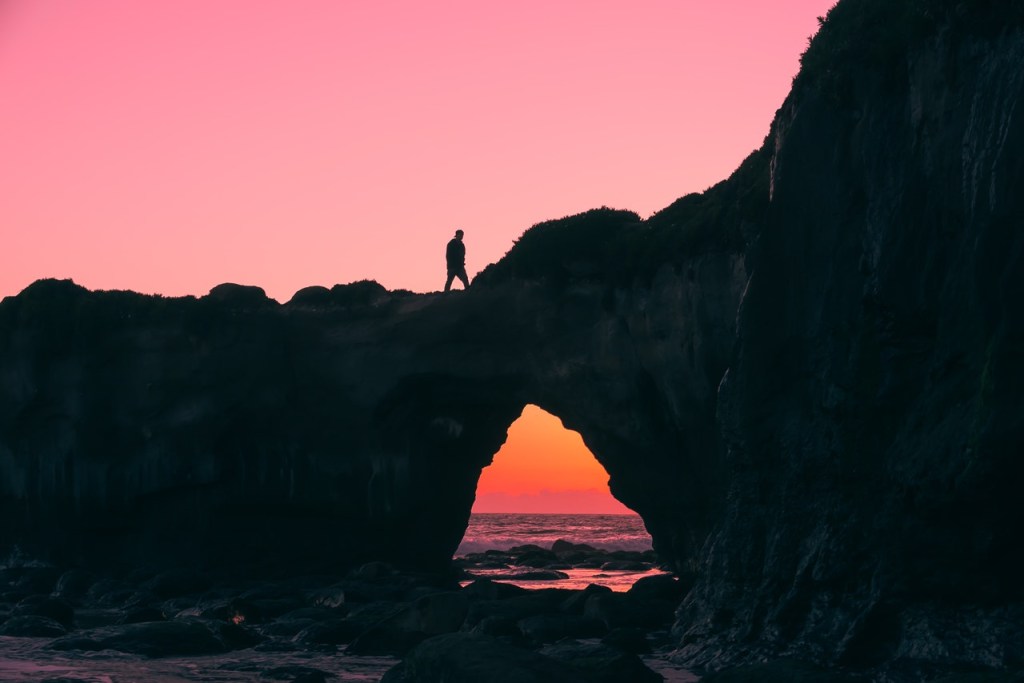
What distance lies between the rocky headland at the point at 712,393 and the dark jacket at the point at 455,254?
129cm

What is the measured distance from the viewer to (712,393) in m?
29.5

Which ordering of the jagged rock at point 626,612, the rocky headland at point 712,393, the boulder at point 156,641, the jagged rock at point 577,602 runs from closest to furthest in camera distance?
the rocky headland at point 712,393 → the boulder at point 156,641 → the jagged rock at point 626,612 → the jagged rock at point 577,602

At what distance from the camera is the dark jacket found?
38.3 metres

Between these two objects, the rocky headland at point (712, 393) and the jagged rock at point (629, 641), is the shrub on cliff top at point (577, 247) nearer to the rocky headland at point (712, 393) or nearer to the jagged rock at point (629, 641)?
the rocky headland at point (712, 393)

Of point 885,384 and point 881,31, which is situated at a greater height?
point 881,31

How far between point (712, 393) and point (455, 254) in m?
12.2

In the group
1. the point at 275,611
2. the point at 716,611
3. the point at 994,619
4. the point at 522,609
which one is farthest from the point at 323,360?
the point at 994,619

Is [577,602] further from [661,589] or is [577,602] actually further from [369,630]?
[369,630]

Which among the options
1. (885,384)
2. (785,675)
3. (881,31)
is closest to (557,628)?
(785,675)

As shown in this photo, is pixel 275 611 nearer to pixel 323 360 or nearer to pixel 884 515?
pixel 323 360

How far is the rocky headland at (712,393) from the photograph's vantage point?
15.5 metres

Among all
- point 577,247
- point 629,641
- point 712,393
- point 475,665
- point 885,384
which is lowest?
point 629,641

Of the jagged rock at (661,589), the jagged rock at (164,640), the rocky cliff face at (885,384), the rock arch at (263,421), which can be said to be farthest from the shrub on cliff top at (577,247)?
Answer: the jagged rock at (164,640)

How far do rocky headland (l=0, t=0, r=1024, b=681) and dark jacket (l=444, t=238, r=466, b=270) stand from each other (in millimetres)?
1293
